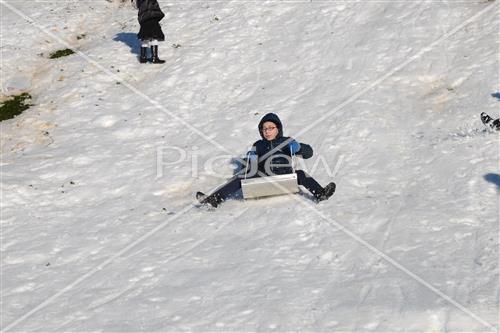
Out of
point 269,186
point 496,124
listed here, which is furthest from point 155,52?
point 496,124

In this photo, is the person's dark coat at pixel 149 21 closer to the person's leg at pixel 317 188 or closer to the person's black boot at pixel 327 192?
the person's leg at pixel 317 188

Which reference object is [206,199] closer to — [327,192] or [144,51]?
[327,192]

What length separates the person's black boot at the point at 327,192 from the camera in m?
8.38

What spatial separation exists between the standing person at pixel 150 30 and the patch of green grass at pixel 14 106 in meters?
2.66

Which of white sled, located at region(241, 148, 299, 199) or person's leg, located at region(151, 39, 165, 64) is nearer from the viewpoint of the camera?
white sled, located at region(241, 148, 299, 199)

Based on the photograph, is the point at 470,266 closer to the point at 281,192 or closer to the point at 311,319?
the point at 311,319

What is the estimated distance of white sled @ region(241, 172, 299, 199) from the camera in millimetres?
8414

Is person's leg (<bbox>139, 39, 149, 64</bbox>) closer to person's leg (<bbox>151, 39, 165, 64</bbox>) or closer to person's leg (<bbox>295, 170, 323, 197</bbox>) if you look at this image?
person's leg (<bbox>151, 39, 165, 64</bbox>)

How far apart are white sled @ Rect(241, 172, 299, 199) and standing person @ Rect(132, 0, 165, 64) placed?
21.4ft

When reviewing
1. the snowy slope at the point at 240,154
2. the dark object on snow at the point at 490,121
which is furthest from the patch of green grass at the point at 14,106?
the dark object on snow at the point at 490,121

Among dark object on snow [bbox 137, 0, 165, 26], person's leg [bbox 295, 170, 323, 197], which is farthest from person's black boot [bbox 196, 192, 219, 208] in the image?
dark object on snow [bbox 137, 0, 165, 26]

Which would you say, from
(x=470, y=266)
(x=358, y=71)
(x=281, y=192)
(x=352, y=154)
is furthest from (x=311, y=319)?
(x=358, y=71)

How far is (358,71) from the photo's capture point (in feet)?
41.2

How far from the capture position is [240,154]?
10500 mm
